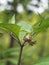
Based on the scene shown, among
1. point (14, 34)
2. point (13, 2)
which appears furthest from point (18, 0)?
point (14, 34)

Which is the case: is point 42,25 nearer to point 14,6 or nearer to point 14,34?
point 14,34

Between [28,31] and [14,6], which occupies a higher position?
[28,31]

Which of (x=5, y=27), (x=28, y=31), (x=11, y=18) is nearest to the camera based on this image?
(x=5, y=27)

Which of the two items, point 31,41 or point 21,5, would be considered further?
point 21,5

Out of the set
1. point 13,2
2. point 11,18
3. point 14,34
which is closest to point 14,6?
point 13,2

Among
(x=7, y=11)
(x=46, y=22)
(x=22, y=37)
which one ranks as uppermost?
(x=46, y=22)

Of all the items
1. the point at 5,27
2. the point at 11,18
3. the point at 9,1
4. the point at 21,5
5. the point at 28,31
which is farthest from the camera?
the point at 21,5

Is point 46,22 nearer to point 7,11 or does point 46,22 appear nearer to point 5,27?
point 5,27

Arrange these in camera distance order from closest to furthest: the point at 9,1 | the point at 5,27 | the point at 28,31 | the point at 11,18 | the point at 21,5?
1. the point at 5,27
2. the point at 28,31
3. the point at 11,18
4. the point at 9,1
5. the point at 21,5

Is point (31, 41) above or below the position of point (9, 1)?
above
